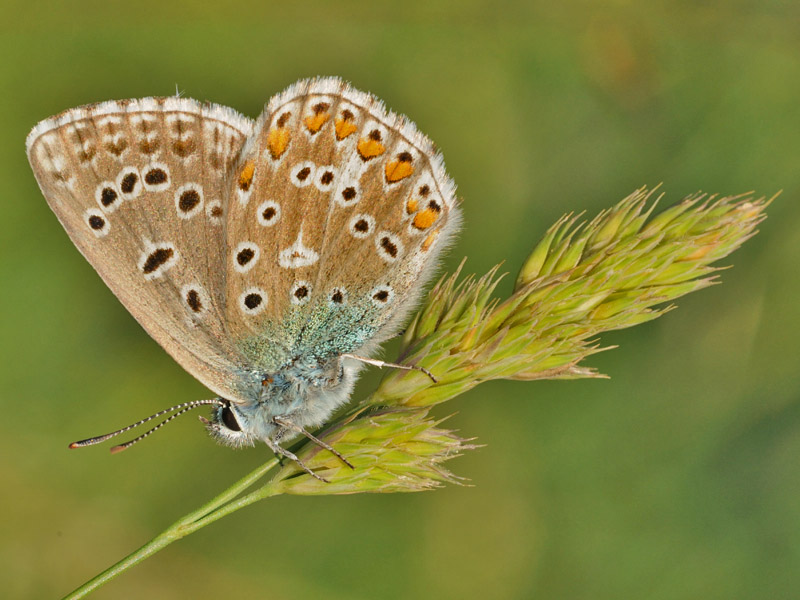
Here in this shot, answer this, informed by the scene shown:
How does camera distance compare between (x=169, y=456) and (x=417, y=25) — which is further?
(x=417, y=25)

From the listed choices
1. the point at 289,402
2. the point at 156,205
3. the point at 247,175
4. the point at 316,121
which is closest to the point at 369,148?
the point at 316,121

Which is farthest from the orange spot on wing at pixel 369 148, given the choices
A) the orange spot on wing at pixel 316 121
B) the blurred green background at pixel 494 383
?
the blurred green background at pixel 494 383

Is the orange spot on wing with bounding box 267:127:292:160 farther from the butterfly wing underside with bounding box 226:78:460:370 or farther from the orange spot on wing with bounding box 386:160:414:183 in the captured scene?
the orange spot on wing with bounding box 386:160:414:183

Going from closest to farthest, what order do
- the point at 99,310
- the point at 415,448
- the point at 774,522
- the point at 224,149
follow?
the point at 415,448, the point at 224,149, the point at 774,522, the point at 99,310

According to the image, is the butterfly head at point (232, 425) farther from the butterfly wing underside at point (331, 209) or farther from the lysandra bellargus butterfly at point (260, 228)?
the butterfly wing underside at point (331, 209)

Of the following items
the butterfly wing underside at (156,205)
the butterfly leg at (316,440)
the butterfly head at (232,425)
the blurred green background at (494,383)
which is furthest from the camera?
the blurred green background at (494,383)

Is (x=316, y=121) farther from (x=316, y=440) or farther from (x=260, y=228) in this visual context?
(x=316, y=440)

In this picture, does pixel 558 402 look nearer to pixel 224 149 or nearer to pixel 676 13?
pixel 224 149

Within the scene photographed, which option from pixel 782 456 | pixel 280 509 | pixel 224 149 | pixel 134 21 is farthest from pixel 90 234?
pixel 782 456
